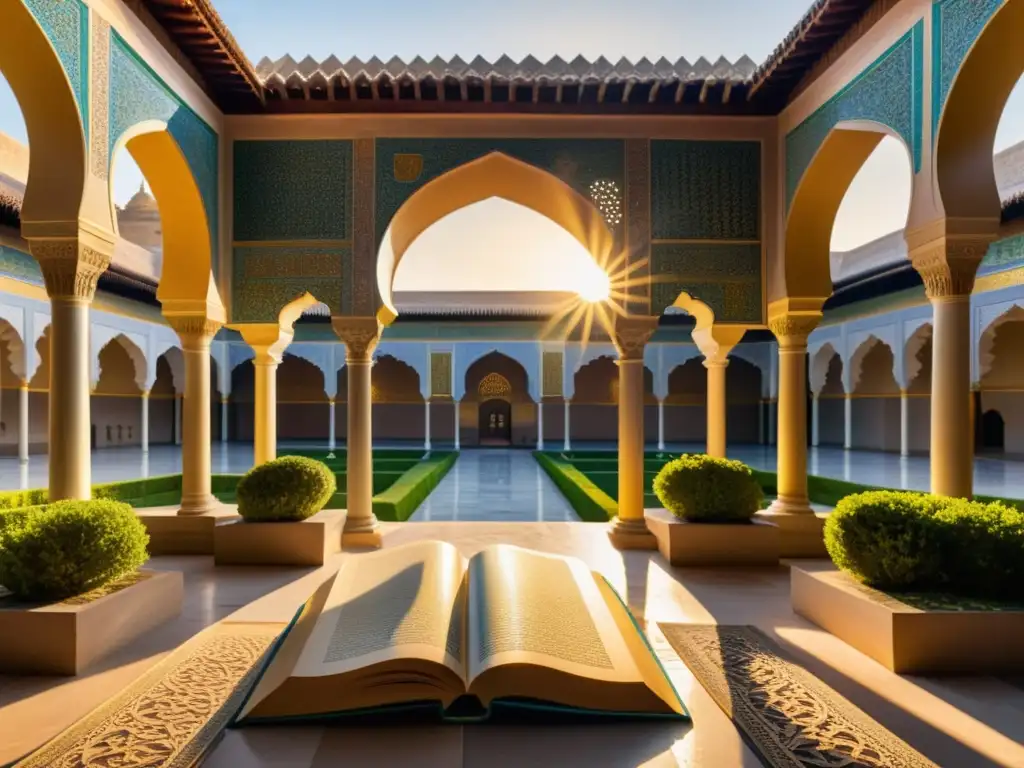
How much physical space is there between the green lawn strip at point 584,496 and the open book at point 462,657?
18.1ft

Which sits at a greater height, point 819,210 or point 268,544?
point 819,210

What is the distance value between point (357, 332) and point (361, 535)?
6.76 ft

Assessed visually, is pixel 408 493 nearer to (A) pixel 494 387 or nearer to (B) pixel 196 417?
(B) pixel 196 417

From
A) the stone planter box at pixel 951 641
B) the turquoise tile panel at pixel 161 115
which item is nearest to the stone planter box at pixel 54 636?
the turquoise tile panel at pixel 161 115

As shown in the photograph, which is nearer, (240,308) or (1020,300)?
(240,308)

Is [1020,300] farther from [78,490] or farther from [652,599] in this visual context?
[78,490]

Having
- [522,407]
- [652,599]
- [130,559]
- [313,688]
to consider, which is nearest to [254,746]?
[313,688]

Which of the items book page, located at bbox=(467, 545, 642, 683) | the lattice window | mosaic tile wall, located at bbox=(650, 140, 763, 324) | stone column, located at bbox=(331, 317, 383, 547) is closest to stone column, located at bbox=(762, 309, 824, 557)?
mosaic tile wall, located at bbox=(650, 140, 763, 324)

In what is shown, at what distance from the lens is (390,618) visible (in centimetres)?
231

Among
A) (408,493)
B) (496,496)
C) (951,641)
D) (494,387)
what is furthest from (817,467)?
(494,387)

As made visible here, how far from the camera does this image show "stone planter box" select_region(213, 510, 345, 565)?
5574 millimetres

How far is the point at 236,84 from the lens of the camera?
609 cm

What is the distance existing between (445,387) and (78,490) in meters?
18.1

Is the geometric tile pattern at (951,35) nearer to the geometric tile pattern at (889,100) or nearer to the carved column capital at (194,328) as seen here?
the geometric tile pattern at (889,100)
